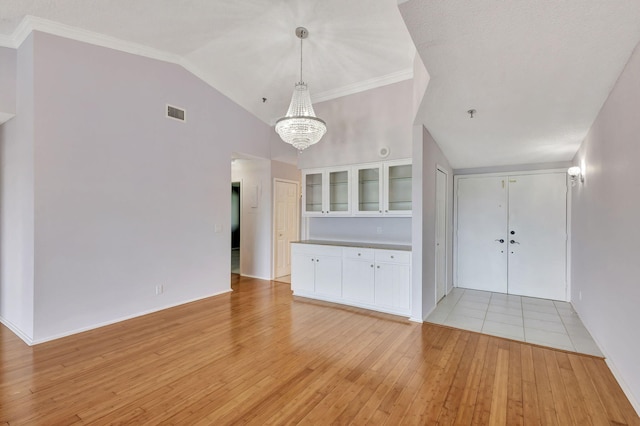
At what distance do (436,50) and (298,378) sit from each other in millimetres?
2763

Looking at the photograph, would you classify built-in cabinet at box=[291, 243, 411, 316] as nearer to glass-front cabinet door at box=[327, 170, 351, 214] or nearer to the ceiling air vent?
glass-front cabinet door at box=[327, 170, 351, 214]

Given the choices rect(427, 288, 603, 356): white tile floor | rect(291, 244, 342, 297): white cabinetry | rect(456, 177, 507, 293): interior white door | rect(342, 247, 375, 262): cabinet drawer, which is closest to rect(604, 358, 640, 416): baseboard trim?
rect(427, 288, 603, 356): white tile floor

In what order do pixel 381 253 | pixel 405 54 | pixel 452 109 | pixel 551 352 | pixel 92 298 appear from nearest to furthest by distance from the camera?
pixel 551 352
pixel 452 109
pixel 92 298
pixel 405 54
pixel 381 253

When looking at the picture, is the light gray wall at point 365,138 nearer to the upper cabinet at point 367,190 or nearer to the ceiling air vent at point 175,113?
the upper cabinet at point 367,190

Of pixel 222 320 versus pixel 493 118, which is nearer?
pixel 493 118

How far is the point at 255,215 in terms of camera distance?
6.34 meters

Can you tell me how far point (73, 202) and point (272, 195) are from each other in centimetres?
328

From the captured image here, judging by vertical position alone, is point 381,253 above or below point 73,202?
below

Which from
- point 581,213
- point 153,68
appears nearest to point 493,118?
point 581,213

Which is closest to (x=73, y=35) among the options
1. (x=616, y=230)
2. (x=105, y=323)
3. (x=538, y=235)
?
(x=105, y=323)

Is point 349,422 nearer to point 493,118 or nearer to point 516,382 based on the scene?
point 516,382

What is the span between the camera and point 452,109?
10.6 ft

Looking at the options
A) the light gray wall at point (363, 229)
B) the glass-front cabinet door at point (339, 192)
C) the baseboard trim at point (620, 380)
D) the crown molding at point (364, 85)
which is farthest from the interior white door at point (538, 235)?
the glass-front cabinet door at point (339, 192)

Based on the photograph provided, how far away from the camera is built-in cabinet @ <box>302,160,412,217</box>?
4414 mm
